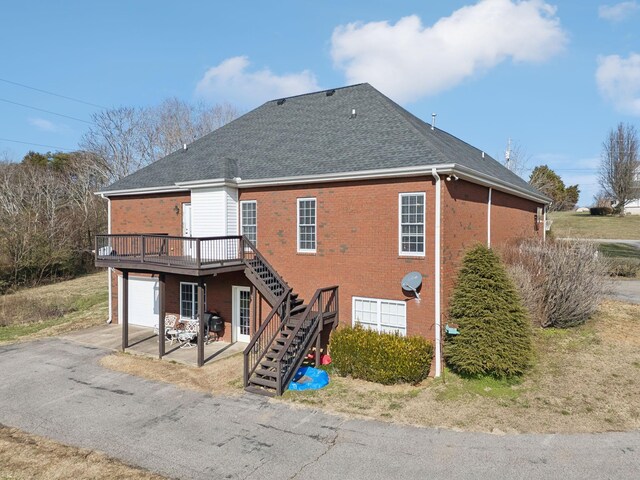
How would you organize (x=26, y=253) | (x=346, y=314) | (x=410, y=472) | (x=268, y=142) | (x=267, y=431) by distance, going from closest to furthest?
(x=410, y=472) < (x=267, y=431) < (x=346, y=314) < (x=268, y=142) < (x=26, y=253)

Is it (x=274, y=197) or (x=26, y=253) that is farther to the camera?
(x=26, y=253)

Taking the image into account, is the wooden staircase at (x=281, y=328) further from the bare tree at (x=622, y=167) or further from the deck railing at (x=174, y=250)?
the bare tree at (x=622, y=167)

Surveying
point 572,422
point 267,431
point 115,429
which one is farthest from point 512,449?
point 115,429

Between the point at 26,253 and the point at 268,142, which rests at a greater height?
A: the point at 268,142

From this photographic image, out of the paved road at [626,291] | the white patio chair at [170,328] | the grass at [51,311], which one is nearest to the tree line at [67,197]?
the grass at [51,311]

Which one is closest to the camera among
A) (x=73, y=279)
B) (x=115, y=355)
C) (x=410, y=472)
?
(x=410, y=472)

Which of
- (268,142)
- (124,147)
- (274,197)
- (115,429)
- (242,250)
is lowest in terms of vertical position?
(115,429)

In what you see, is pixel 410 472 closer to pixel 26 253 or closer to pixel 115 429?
pixel 115 429

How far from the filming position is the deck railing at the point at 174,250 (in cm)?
1308

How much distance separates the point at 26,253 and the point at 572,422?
1284 inches

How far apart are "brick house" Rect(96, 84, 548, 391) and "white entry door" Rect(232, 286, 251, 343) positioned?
1.6 inches

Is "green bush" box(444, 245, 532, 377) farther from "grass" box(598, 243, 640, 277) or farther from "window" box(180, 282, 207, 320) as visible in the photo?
"grass" box(598, 243, 640, 277)

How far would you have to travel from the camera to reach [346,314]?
1312 centimetres

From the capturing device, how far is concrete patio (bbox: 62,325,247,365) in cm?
1412
